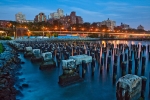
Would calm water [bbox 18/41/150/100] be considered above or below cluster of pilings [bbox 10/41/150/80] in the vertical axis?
below

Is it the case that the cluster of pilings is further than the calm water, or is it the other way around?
the cluster of pilings

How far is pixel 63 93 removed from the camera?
12.5m

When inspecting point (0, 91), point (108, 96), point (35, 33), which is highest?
point (35, 33)

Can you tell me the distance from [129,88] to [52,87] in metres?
8.07

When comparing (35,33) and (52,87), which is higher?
(35,33)

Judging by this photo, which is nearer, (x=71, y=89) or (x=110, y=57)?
(x=71, y=89)

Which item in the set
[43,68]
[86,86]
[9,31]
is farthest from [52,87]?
[9,31]

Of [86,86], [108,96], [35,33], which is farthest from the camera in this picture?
[35,33]

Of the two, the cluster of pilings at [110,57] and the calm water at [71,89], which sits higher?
the cluster of pilings at [110,57]

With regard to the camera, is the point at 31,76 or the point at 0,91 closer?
the point at 0,91

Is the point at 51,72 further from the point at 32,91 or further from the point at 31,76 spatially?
the point at 32,91

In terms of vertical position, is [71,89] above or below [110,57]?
below

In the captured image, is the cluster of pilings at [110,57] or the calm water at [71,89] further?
the cluster of pilings at [110,57]

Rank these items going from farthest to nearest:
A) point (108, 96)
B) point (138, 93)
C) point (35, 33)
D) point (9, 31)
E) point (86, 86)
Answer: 1. point (35, 33)
2. point (9, 31)
3. point (86, 86)
4. point (108, 96)
5. point (138, 93)
